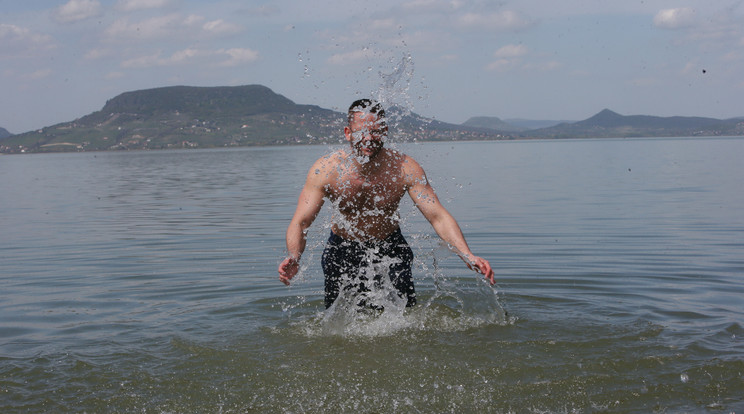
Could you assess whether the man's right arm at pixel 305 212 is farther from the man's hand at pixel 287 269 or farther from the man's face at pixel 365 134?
the man's face at pixel 365 134

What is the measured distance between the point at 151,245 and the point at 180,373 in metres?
8.39

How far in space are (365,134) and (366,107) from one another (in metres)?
0.24

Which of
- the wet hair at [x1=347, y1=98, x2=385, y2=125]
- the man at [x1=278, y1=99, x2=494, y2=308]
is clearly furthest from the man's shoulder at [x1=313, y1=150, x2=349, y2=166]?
the wet hair at [x1=347, y1=98, x2=385, y2=125]

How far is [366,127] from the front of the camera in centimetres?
601

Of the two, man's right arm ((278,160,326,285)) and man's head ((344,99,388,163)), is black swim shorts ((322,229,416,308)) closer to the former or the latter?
man's right arm ((278,160,326,285))

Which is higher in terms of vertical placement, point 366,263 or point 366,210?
point 366,210

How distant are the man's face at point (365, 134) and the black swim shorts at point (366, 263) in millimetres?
850

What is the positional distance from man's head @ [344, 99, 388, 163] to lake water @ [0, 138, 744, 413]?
0.73 metres

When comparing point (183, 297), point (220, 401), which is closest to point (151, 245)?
point (183, 297)

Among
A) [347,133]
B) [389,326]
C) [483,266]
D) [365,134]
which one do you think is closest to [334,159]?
[347,133]

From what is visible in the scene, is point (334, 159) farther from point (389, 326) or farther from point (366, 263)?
point (389, 326)

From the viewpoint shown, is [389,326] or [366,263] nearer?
[366,263]

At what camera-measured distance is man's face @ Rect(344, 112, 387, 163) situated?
19.7ft

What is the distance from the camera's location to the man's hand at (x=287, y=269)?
584cm
